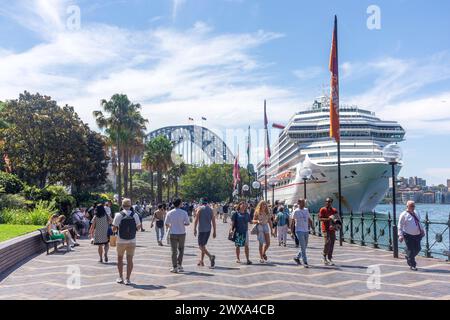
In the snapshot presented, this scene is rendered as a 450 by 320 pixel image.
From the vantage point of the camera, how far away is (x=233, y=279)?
1060 centimetres

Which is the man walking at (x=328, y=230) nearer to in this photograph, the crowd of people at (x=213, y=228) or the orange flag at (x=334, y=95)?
the crowd of people at (x=213, y=228)

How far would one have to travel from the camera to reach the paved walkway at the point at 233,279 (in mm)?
8836

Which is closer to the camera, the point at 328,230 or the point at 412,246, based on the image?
the point at 412,246

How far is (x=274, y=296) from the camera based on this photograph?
8.65 meters

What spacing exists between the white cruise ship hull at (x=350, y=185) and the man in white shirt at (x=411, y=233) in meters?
38.7

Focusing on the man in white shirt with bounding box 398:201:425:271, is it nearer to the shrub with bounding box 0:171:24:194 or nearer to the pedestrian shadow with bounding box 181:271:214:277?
the pedestrian shadow with bounding box 181:271:214:277

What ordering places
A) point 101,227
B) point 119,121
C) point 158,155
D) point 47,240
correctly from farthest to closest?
point 158,155 → point 119,121 → point 47,240 → point 101,227

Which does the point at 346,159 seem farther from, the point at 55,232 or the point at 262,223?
the point at 262,223

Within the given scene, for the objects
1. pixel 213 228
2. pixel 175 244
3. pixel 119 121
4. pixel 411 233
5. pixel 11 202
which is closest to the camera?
pixel 175 244

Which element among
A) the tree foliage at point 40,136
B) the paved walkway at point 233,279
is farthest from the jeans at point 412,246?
the tree foliage at point 40,136

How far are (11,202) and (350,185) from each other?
38030mm

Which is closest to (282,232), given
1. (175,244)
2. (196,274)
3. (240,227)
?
(240,227)

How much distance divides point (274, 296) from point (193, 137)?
14981 cm

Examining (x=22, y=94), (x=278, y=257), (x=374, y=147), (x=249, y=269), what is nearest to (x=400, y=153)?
(x=278, y=257)
